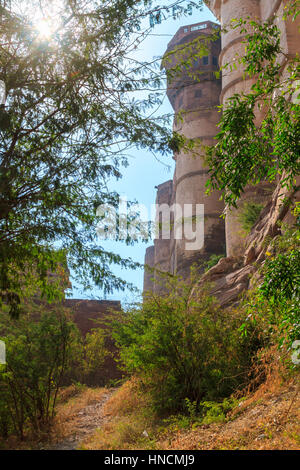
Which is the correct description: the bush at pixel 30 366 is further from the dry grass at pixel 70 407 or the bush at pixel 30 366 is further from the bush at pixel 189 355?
the bush at pixel 189 355

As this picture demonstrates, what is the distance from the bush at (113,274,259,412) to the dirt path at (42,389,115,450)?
49.5 inches

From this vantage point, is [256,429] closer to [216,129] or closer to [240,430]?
[240,430]

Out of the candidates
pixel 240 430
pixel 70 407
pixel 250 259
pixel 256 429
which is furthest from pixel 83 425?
pixel 250 259

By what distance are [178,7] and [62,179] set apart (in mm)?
2684

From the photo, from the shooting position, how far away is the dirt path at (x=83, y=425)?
17.9 ft

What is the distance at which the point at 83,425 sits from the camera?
679 cm

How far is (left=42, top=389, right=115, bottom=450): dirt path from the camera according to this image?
5.46 metres

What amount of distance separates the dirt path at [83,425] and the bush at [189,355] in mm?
1257

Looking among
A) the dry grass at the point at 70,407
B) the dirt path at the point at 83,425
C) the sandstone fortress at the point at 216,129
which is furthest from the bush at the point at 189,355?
the sandstone fortress at the point at 216,129

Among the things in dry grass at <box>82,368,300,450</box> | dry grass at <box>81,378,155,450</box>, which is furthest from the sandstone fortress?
dry grass at <box>82,368,300,450</box>

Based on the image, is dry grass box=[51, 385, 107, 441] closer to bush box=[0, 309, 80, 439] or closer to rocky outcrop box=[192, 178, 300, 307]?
bush box=[0, 309, 80, 439]
